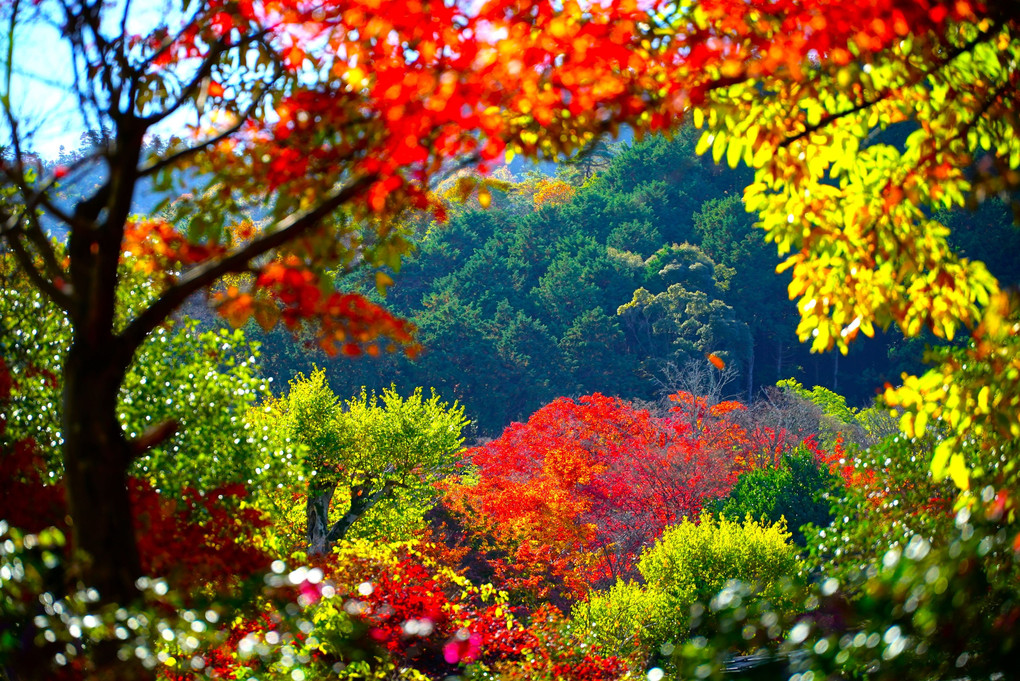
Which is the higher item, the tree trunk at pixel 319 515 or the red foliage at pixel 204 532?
the tree trunk at pixel 319 515

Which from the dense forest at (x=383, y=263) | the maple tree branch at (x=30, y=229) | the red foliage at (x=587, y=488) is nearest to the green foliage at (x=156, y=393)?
the dense forest at (x=383, y=263)

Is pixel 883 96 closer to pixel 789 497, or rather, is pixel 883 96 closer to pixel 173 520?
pixel 173 520

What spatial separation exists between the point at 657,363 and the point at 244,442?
98.1ft

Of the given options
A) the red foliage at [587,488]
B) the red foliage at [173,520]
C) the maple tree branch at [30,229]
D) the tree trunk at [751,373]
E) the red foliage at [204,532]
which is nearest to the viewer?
the maple tree branch at [30,229]

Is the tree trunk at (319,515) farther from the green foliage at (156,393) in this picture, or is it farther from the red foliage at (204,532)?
the red foliage at (204,532)

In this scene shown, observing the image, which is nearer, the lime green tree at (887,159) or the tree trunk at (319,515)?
the lime green tree at (887,159)

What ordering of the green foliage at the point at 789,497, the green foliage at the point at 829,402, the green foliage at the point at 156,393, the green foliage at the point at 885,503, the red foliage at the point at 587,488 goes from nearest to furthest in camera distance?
the green foliage at the point at 156,393 < the green foliage at the point at 885,503 < the green foliage at the point at 789,497 < the red foliage at the point at 587,488 < the green foliage at the point at 829,402

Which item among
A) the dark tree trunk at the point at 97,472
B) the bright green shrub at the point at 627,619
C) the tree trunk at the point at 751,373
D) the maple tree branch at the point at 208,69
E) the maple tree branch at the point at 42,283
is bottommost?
the dark tree trunk at the point at 97,472

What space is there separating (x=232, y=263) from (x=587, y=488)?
20362mm

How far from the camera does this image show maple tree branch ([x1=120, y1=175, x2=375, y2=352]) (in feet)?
10.2

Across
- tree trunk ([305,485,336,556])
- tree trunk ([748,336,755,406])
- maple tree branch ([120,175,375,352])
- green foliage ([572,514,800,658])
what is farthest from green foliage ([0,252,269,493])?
tree trunk ([748,336,755,406])

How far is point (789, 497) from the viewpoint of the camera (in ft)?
59.1

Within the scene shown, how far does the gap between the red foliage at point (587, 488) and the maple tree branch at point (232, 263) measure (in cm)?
1541

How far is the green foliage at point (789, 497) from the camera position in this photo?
17797mm
